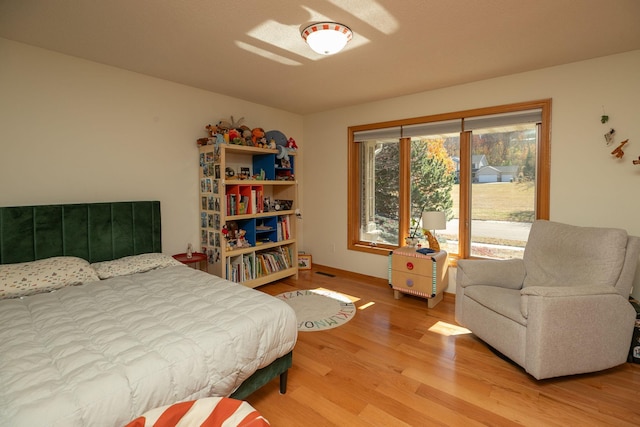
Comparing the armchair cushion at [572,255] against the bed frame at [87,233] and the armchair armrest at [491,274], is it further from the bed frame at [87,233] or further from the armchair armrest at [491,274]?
the bed frame at [87,233]

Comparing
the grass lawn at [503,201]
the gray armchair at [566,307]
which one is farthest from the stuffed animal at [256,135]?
the gray armchair at [566,307]

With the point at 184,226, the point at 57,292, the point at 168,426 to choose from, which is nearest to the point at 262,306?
the point at 168,426

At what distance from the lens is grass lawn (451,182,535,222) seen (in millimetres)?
3188

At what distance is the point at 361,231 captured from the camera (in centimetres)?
449

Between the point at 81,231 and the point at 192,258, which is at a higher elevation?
the point at 81,231

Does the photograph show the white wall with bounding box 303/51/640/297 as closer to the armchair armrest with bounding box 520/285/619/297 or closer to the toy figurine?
the toy figurine

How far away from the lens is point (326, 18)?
2035 mm

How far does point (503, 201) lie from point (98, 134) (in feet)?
13.4

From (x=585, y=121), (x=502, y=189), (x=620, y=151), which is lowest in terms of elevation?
(x=502, y=189)

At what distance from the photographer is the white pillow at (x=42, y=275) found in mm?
2013

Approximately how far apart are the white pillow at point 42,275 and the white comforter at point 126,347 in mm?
95

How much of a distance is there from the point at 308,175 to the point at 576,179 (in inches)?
130

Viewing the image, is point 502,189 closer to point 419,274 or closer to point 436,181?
point 436,181

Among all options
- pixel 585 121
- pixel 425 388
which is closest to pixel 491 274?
pixel 425 388
